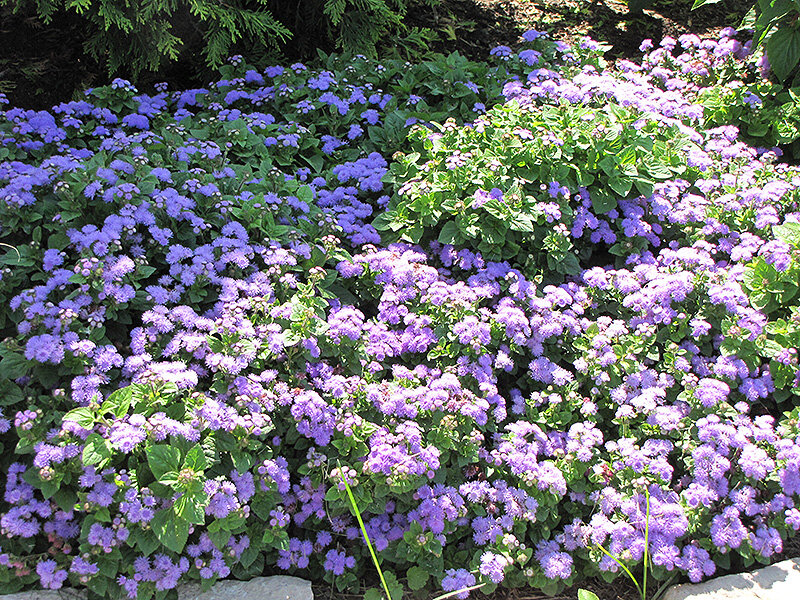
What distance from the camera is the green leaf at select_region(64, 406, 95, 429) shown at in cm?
219

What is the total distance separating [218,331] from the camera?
2590 millimetres

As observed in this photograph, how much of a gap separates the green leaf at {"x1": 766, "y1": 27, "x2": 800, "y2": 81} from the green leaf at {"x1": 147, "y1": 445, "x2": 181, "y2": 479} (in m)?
4.00

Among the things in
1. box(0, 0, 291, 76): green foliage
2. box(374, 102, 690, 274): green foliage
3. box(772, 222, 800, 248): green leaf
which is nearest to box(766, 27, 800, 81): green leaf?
box(374, 102, 690, 274): green foliage

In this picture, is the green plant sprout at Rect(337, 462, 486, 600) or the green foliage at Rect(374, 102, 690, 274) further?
the green foliage at Rect(374, 102, 690, 274)

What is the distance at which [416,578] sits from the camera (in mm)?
2377

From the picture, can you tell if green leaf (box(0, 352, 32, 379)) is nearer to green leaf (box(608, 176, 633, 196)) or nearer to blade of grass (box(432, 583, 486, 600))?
blade of grass (box(432, 583, 486, 600))

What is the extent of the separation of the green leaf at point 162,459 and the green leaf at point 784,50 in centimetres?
400

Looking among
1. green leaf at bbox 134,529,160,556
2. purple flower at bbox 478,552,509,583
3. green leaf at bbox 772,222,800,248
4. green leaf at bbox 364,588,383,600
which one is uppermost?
green leaf at bbox 772,222,800,248

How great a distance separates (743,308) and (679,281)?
290 millimetres

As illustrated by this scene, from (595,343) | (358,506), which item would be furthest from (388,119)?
(358,506)

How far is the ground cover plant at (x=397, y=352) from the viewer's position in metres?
2.29

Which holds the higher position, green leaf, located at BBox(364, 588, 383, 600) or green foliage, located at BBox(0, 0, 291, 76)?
green foliage, located at BBox(0, 0, 291, 76)

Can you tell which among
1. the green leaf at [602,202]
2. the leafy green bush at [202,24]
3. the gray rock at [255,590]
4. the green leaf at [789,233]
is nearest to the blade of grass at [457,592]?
the gray rock at [255,590]

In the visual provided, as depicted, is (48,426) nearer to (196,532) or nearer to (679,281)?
(196,532)
